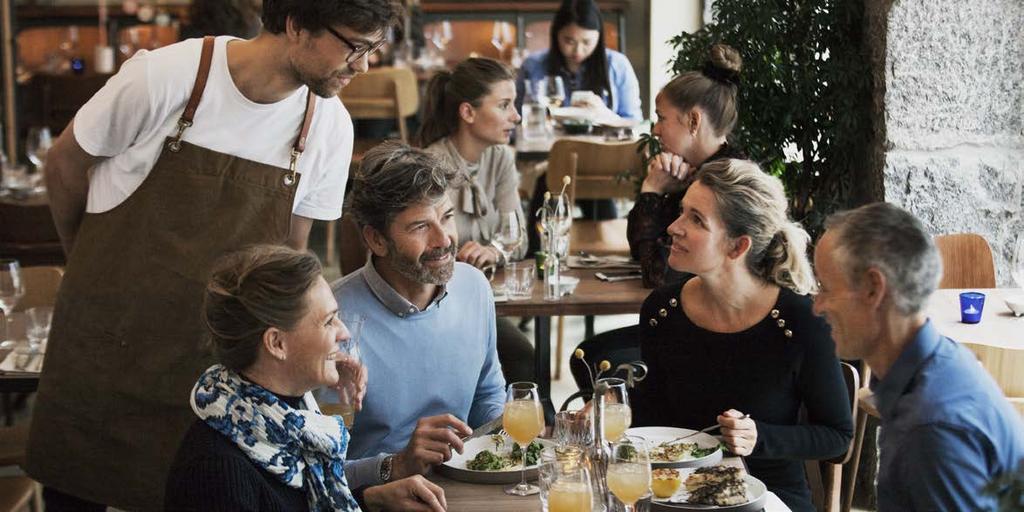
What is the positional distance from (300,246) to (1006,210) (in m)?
2.59

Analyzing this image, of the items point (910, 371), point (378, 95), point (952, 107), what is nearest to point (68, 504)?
point (910, 371)

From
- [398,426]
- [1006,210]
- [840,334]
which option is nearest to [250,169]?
[398,426]

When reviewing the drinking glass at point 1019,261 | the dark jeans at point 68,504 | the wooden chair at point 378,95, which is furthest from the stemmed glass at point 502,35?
the dark jeans at point 68,504

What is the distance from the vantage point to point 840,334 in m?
2.00

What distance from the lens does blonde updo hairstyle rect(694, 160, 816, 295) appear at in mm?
2840

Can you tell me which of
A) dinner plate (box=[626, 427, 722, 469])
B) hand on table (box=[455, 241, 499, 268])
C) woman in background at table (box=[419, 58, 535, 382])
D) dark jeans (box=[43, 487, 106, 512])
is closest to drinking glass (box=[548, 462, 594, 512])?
dinner plate (box=[626, 427, 722, 469])

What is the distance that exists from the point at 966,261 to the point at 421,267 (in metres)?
2.11

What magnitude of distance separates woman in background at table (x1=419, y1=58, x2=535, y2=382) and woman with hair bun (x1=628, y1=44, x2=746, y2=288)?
47cm

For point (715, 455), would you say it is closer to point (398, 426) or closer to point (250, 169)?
point (398, 426)

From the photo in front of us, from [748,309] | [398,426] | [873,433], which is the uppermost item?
[748,309]

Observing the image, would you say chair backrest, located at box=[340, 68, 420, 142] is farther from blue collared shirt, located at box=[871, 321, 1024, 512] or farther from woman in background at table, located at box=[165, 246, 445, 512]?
blue collared shirt, located at box=[871, 321, 1024, 512]

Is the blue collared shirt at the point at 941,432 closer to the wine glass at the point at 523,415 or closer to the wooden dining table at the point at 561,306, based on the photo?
the wine glass at the point at 523,415

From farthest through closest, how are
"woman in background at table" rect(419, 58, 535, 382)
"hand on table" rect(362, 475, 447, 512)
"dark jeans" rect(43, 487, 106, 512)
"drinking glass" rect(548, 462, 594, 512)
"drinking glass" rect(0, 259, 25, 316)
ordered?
"woman in background at table" rect(419, 58, 535, 382) < "drinking glass" rect(0, 259, 25, 316) < "dark jeans" rect(43, 487, 106, 512) < "hand on table" rect(362, 475, 447, 512) < "drinking glass" rect(548, 462, 594, 512)

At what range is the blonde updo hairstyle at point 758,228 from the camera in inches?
112
